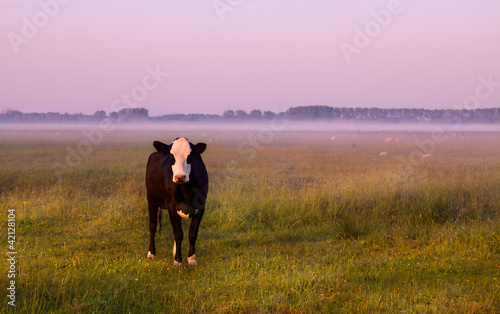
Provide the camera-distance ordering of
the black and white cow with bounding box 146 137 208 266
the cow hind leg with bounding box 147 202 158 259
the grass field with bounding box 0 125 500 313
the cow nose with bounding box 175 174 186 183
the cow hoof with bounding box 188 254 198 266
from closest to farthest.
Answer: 1. the grass field with bounding box 0 125 500 313
2. the cow nose with bounding box 175 174 186 183
3. the black and white cow with bounding box 146 137 208 266
4. the cow hoof with bounding box 188 254 198 266
5. the cow hind leg with bounding box 147 202 158 259

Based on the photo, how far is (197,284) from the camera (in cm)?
540

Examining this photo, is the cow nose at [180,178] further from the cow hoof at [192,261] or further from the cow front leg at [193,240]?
the cow hoof at [192,261]

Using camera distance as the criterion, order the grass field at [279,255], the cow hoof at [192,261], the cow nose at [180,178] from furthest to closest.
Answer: the cow hoof at [192,261] < the cow nose at [180,178] < the grass field at [279,255]

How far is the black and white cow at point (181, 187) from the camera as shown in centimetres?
625

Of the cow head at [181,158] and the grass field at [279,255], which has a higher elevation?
the cow head at [181,158]

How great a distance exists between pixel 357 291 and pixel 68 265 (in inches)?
177

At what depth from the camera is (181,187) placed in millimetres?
6547

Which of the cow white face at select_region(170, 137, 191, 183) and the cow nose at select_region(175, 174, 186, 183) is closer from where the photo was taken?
the cow nose at select_region(175, 174, 186, 183)

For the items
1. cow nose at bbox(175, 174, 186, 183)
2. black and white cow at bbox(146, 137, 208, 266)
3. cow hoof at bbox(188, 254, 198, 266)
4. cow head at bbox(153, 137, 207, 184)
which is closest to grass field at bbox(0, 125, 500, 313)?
cow hoof at bbox(188, 254, 198, 266)

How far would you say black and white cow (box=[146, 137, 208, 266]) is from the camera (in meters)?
6.25

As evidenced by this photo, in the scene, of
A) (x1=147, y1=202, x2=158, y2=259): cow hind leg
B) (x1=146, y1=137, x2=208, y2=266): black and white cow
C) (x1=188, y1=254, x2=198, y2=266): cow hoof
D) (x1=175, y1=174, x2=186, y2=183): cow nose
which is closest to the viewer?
(x1=175, y1=174, x2=186, y2=183): cow nose

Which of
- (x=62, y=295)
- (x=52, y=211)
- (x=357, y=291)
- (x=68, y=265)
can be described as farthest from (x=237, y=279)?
(x=52, y=211)

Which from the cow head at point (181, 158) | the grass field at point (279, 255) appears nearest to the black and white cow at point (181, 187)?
the cow head at point (181, 158)

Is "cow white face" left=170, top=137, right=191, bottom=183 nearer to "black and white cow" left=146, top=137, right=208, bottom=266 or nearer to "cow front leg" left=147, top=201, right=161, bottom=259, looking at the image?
"black and white cow" left=146, top=137, right=208, bottom=266
